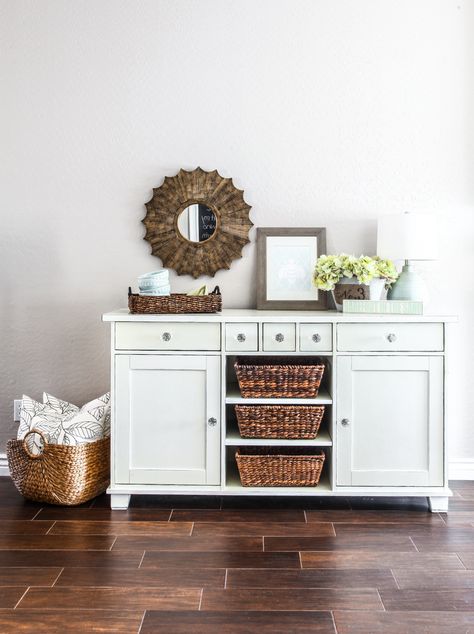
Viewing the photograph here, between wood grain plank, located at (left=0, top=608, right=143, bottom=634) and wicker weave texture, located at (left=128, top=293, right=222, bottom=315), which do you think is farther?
wicker weave texture, located at (left=128, top=293, right=222, bottom=315)

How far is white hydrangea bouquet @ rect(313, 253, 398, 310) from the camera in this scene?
2.97 meters

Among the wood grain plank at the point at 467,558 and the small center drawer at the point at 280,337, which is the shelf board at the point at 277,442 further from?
the wood grain plank at the point at 467,558

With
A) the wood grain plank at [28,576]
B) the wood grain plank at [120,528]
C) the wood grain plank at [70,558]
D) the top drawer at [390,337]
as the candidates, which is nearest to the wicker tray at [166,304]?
the top drawer at [390,337]

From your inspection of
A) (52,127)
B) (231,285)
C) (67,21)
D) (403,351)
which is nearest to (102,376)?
(231,285)

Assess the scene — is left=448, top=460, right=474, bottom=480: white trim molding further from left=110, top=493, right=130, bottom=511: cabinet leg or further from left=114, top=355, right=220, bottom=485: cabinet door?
left=110, top=493, right=130, bottom=511: cabinet leg

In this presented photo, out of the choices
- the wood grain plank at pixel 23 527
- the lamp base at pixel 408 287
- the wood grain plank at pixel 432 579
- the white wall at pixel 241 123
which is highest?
the white wall at pixel 241 123

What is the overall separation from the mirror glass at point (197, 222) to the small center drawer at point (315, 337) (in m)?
0.81

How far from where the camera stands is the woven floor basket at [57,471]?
115 inches

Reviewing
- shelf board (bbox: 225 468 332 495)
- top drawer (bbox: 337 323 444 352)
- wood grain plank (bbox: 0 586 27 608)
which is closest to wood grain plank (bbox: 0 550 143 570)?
wood grain plank (bbox: 0 586 27 608)

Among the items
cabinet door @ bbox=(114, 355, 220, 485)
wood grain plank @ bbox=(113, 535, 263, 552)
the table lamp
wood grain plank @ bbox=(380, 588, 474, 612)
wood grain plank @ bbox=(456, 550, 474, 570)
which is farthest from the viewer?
the table lamp

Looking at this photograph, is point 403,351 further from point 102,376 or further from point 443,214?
point 102,376

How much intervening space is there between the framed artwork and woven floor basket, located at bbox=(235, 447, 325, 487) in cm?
80

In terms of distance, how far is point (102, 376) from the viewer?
343cm

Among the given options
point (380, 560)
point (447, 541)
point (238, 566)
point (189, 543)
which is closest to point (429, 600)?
point (380, 560)
